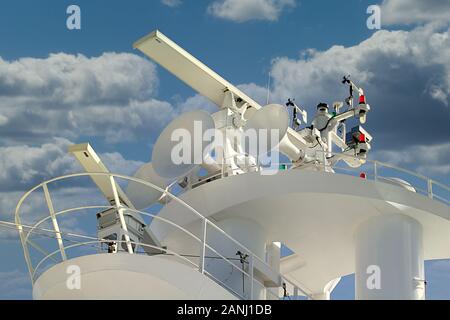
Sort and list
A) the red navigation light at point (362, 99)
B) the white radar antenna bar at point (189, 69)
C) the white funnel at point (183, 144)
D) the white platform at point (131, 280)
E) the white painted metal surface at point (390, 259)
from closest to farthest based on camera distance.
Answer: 1. the white platform at point (131, 280)
2. the white painted metal surface at point (390, 259)
3. the white funnel at point (183, 144)
4. the white radar antenna bar at point (189, 69)
5. the red navigation light at point (362, 99)

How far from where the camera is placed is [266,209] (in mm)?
18625

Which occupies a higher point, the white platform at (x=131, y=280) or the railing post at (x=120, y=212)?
the railing post at (x=120, y=212)

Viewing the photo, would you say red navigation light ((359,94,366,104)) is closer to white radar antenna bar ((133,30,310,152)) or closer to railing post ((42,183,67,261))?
white radar antenna bar ((133,30,310,152))

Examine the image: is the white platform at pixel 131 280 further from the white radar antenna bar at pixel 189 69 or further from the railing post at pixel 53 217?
the white radar antenna bar at pixel 189 69

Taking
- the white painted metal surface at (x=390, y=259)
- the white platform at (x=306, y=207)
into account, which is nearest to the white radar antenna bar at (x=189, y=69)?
the white platform at (x=306, y=207)

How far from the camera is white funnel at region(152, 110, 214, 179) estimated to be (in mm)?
18516

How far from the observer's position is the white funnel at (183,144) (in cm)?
1852


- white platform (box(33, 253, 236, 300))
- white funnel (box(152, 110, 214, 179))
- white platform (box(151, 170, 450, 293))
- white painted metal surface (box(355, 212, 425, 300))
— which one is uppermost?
white funnel (box(152, 110, 214, 179))

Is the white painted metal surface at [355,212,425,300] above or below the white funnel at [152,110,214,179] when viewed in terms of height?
below

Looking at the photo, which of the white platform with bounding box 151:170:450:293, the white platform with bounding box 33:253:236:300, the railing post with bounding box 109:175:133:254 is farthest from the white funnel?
the white platform with bounding box 33:253:236:300

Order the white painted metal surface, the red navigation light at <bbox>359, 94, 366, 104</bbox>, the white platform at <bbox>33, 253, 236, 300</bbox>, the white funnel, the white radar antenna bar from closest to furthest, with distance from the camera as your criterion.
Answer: the white platform at <bbox>33, 253, 236, 300</bbox>
the white painted metal surface
the white funnel
the white radar antenna bar
the red navigation light at <bbox>359, 94, 366, 104</bbox>

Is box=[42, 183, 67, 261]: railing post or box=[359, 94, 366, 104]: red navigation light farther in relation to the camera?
box=[359, 94, 366, 104]: red navigation light

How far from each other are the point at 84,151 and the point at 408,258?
7.72 m
